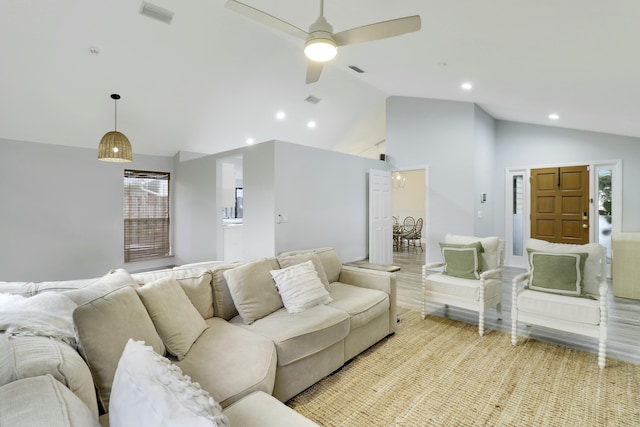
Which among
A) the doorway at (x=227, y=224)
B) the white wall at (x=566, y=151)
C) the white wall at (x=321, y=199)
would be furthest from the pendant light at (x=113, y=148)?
the white wall at (x=566, y=151)

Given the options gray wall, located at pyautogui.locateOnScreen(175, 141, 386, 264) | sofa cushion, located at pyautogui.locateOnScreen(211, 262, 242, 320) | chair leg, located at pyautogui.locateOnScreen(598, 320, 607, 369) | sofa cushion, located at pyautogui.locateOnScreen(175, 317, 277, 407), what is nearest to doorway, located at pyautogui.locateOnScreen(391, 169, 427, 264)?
gray wall, located at pyautogui.locateOnScreen(175, 141, 386, 264)

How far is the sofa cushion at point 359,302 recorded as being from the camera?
8.64 feet

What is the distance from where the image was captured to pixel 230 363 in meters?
1.73

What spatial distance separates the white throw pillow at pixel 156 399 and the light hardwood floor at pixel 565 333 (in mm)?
3356

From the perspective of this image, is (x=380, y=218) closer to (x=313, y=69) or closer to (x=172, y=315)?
(x=313, y=69)

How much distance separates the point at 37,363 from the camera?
107 centimetres

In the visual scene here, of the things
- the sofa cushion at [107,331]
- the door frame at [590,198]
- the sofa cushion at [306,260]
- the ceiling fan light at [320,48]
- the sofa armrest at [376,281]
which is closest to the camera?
the sofa cushion at [107,331]

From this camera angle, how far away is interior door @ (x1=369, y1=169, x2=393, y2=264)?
6.08m

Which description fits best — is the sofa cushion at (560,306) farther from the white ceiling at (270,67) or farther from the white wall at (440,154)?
the white wall at (440,154)

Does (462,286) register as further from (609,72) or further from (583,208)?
(583,208)

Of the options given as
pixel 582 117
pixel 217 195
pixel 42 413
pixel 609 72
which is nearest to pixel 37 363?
pixel 42 413

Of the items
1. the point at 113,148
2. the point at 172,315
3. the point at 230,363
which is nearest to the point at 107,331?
the point at 172,315

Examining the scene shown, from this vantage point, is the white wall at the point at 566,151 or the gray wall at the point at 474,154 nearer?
the white wall at the point at 566,151

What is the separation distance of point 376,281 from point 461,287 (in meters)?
0.95
